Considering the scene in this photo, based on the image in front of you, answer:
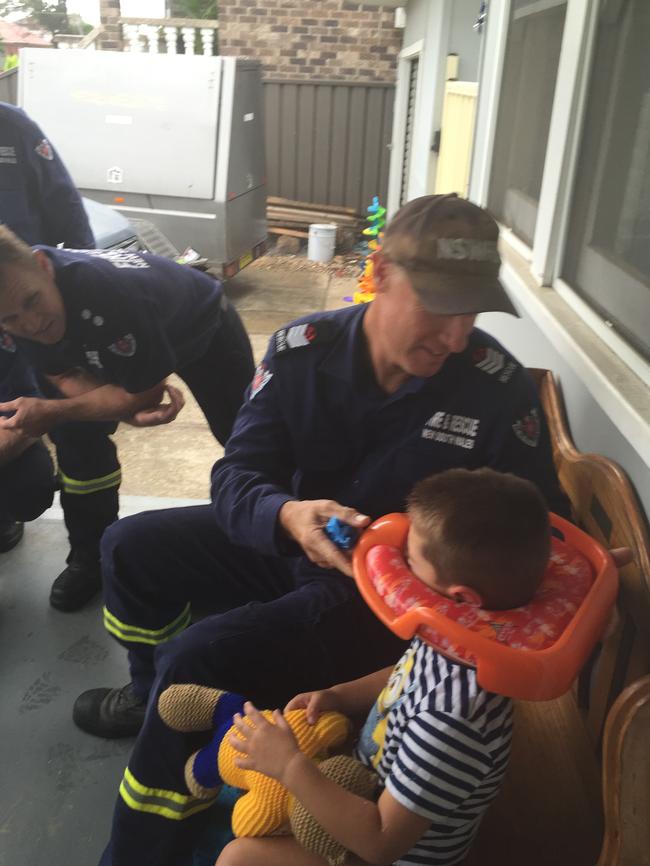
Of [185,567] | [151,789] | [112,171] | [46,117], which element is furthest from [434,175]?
[151,789]

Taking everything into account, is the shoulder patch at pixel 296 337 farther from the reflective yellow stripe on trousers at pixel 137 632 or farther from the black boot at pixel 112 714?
the black boot at pixel 112 714

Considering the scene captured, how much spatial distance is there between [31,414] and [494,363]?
1.36 m

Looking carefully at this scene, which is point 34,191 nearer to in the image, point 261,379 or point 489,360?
point 261,379

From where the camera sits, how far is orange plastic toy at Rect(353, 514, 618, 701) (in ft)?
3.10

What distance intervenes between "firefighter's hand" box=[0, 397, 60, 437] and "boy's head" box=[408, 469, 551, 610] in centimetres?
144

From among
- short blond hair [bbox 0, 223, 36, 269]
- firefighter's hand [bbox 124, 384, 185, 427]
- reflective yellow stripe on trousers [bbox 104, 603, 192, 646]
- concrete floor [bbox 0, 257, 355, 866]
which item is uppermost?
short blond hair [bbox 0, 223, 36, 269]

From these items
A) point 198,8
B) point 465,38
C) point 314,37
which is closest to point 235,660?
point 465,38

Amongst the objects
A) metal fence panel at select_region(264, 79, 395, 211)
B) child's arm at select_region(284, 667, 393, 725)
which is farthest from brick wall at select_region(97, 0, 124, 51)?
child's arm at select_region(284, 667, 393, 725)

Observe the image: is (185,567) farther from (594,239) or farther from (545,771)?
(594,239)

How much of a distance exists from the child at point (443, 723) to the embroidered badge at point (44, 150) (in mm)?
2370

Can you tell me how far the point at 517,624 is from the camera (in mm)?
996

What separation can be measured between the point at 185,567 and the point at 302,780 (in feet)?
2.37

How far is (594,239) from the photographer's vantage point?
2027 mm

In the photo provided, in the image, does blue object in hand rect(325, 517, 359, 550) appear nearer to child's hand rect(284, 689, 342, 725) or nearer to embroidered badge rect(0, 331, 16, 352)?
child's hand rect(284, 689, 342, 725)
